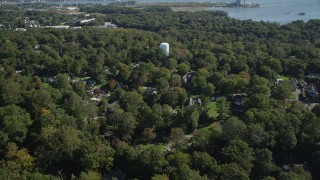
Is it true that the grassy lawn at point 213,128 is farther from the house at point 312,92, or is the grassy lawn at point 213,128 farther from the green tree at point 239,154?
the house at point 312,92

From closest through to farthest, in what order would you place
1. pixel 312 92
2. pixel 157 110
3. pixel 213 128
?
pixel 157 110
pixel 213 128
pixel 312 92

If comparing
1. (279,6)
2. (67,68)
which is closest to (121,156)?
(67,68)

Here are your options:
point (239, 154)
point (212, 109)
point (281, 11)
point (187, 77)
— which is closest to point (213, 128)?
point (212, 109)

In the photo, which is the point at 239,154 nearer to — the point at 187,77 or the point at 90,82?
the point at 187,77

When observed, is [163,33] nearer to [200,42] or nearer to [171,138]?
[200,42]

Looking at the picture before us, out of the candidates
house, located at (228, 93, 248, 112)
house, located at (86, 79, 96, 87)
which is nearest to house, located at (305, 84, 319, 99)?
house, located at (228, 93, 248, 112)
